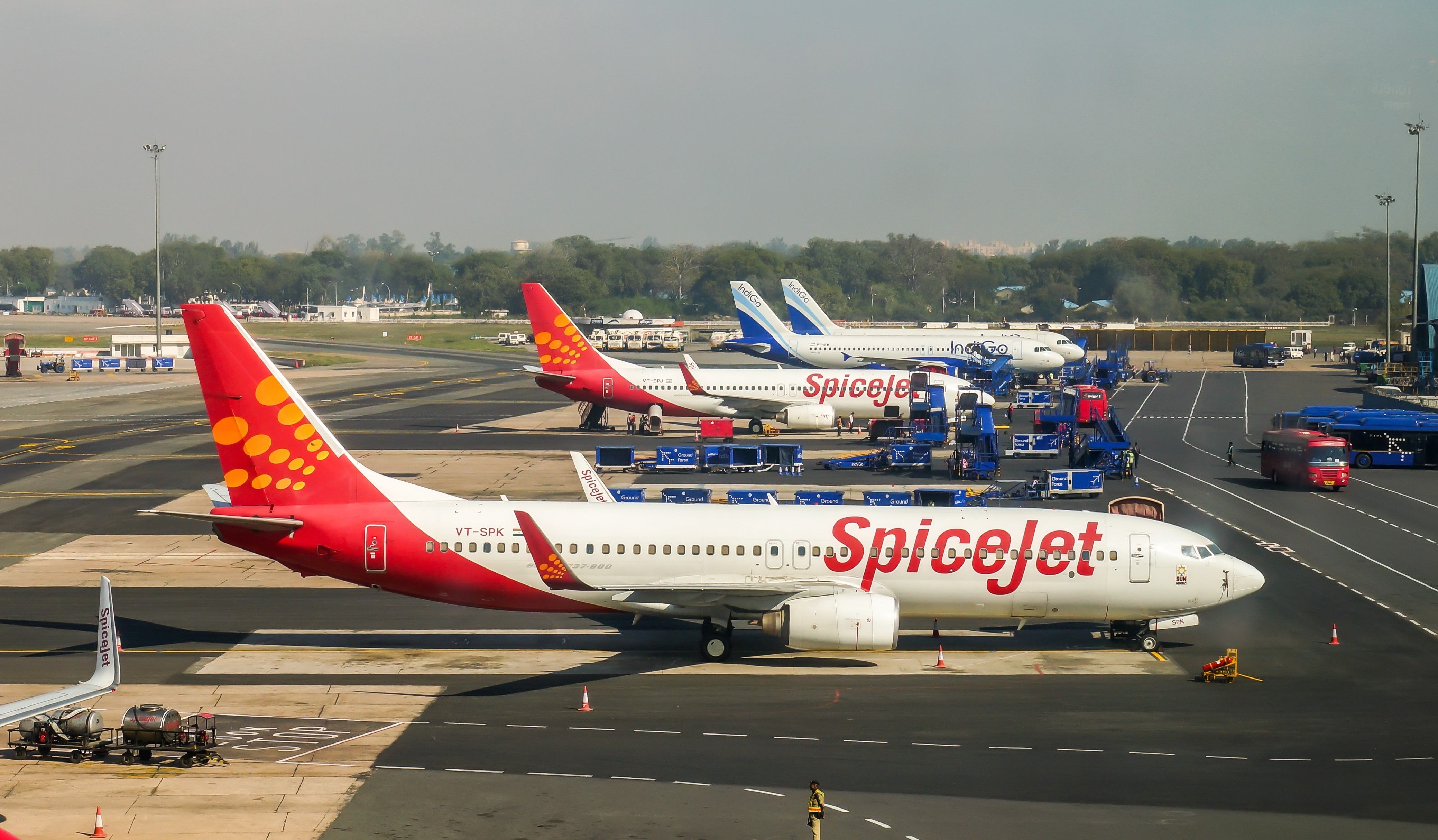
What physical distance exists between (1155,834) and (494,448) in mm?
63226

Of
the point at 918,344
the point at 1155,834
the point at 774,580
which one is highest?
the point at 918,344

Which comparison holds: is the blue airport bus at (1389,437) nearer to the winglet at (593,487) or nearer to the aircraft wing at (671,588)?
the winglet at (593,487)

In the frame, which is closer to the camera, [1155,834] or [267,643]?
[1155,834]

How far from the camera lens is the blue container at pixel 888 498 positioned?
52.9 meters

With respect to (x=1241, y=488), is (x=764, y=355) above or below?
above

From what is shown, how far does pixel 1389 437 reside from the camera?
2852 inches

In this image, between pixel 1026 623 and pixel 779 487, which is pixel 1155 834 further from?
pixel 779 487

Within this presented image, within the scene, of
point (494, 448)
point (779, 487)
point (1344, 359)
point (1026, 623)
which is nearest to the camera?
point (1026, 623)

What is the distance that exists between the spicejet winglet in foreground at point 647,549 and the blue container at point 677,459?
37.2 meters

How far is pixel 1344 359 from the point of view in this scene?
166 metres

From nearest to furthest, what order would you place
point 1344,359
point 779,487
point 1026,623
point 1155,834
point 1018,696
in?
point 1155,834
point 1018,696
point 1026,623
point 779,487
point 1344,359

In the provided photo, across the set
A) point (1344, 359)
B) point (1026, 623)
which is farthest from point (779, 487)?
point (1344, 359)

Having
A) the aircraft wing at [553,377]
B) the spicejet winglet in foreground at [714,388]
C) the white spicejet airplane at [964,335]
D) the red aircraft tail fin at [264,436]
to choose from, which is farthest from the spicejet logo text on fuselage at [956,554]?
the white spicejet airplane at [964,335]

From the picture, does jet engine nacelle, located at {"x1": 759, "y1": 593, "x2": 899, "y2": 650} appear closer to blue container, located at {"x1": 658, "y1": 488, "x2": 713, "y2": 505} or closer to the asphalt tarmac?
the asphalt tarmac
